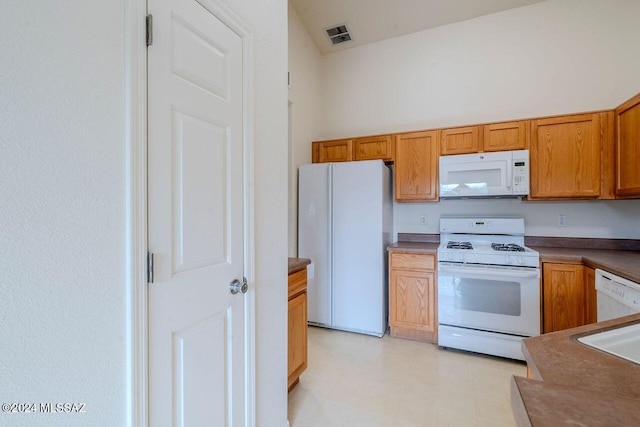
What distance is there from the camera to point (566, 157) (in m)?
2.57

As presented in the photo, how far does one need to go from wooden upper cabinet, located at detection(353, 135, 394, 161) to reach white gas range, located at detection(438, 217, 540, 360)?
4.07 ft

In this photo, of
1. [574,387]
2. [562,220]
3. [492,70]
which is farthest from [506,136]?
[574,387]

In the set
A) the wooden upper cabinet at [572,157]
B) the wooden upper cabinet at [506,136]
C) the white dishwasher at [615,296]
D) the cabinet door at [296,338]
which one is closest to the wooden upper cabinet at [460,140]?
the wooden upper cabinet at [506,136]

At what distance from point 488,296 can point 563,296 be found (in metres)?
0.54

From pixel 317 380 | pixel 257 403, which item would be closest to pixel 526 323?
pixel 317 380

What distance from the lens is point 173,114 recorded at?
3.14 ft

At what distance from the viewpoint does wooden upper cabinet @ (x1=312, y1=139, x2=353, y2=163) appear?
3375 millimetres

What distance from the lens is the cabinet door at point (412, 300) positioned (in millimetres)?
2736

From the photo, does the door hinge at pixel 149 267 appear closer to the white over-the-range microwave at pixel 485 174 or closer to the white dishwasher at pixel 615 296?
the white dishwasher at pixel 615 296

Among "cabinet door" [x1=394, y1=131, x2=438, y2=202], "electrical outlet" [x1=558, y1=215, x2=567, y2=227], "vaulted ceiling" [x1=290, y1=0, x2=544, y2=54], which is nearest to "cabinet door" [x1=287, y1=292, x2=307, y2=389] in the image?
"cabinet door" [x1=394, y1=131, x2=438, y2=202]

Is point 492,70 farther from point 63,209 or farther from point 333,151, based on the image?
point 63,209

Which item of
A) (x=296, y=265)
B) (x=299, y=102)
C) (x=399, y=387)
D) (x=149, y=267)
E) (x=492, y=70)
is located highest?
(x=492, y=70)

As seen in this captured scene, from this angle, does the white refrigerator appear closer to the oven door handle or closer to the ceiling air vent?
the oven door handle

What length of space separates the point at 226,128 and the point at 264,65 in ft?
1.53
